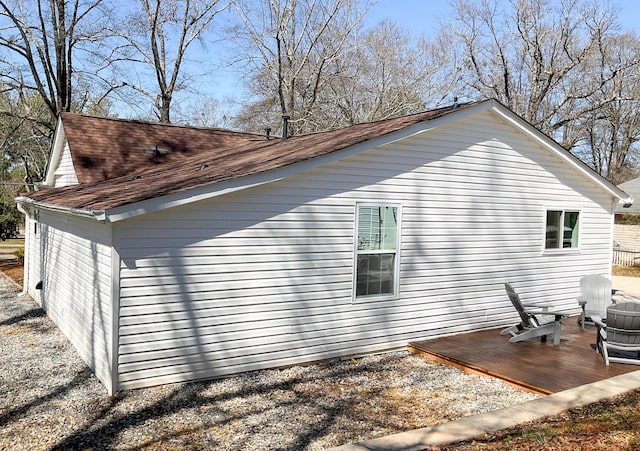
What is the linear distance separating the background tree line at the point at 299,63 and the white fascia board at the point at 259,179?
16.6 metres

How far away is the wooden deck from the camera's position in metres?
6.48

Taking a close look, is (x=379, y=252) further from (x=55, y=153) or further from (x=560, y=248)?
(x=55, y=153)

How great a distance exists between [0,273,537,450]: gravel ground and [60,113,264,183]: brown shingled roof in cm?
548

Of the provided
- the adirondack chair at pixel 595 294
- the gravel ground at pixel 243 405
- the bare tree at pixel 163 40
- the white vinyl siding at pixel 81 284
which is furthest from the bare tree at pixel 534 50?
the gravel ground at pixel 243 405

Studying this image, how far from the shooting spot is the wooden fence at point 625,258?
21.9 meters

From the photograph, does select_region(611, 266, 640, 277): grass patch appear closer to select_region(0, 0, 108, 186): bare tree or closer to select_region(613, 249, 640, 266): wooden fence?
select_region(613, 249, 640, 266): wooden fence

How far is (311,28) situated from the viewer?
24031 mm

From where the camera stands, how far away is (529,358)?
24.4ft

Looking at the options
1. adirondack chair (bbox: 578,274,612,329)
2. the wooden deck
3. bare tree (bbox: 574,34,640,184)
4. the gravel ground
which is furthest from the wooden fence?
the gravel ground

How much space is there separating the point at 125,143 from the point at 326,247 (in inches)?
317

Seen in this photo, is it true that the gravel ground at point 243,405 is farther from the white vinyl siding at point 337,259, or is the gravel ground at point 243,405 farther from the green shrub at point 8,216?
the green shrub at point 8,216

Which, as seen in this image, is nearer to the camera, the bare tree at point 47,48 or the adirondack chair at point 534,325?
the adirondack chair at point 534,325

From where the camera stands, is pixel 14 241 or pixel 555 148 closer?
pixel 555 148

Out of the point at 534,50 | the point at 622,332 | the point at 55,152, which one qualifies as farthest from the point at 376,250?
the point at 534,50
